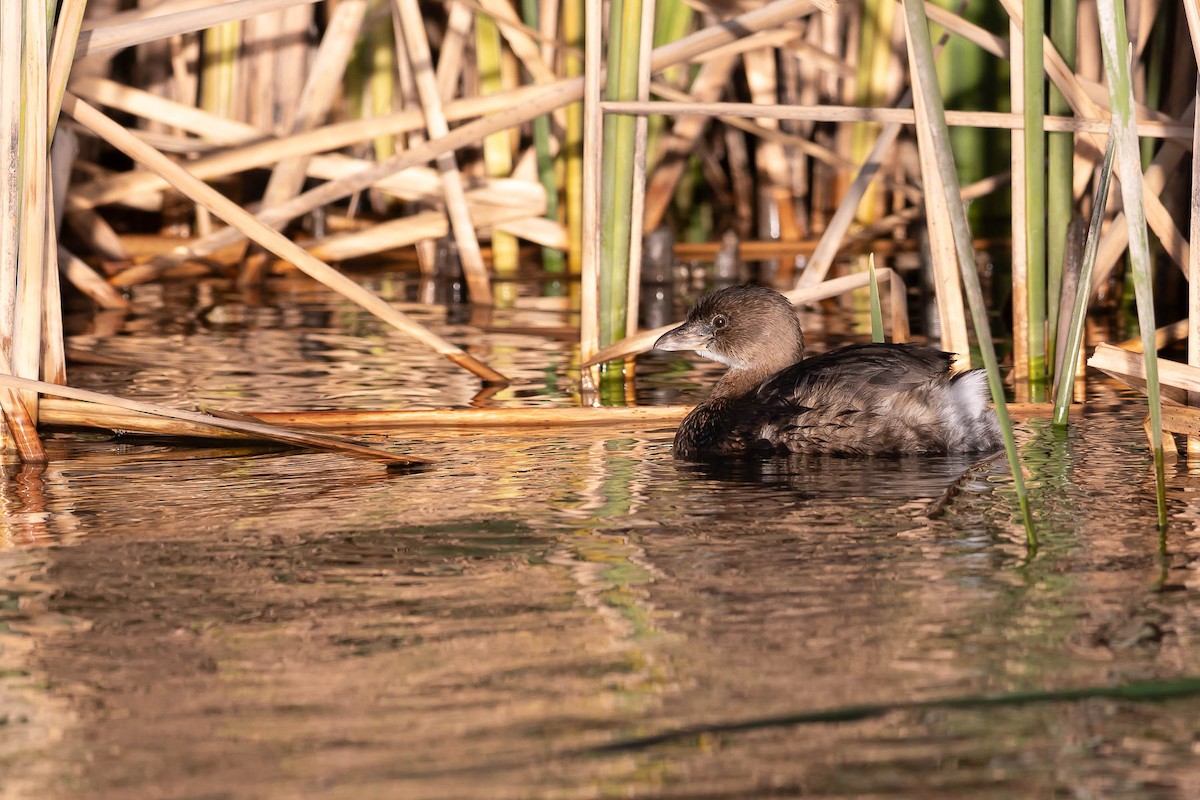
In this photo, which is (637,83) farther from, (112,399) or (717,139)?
(717,139)

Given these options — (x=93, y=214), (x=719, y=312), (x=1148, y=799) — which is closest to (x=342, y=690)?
(x=1148, y=799)

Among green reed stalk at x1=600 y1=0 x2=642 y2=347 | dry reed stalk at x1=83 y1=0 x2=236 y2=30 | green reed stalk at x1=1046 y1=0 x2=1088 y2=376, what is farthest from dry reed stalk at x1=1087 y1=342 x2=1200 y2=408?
dry reed stalk at x1=83 y1=0 x2=236 y2=30

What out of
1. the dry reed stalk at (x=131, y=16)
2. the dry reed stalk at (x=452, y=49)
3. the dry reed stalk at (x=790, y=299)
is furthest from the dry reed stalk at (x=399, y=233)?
the dry reed stalk at (x=790, y=299)

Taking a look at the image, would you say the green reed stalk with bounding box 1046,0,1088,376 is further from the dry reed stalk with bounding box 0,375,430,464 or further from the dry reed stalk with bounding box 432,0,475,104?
the dry reed stalk with bounding box 432,0,475,104

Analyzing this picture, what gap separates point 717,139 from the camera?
11.6 m

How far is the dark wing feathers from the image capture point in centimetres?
507

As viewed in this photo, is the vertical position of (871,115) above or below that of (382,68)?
below

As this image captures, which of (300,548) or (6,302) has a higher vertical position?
(6,302)

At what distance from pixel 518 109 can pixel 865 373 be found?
8.25ft

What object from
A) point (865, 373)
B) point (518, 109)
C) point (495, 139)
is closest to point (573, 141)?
point (495, 139)

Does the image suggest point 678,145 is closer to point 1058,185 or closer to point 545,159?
point 545,159

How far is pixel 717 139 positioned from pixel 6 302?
742cm

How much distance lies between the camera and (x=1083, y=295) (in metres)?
4.70

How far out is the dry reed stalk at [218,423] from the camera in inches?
180
